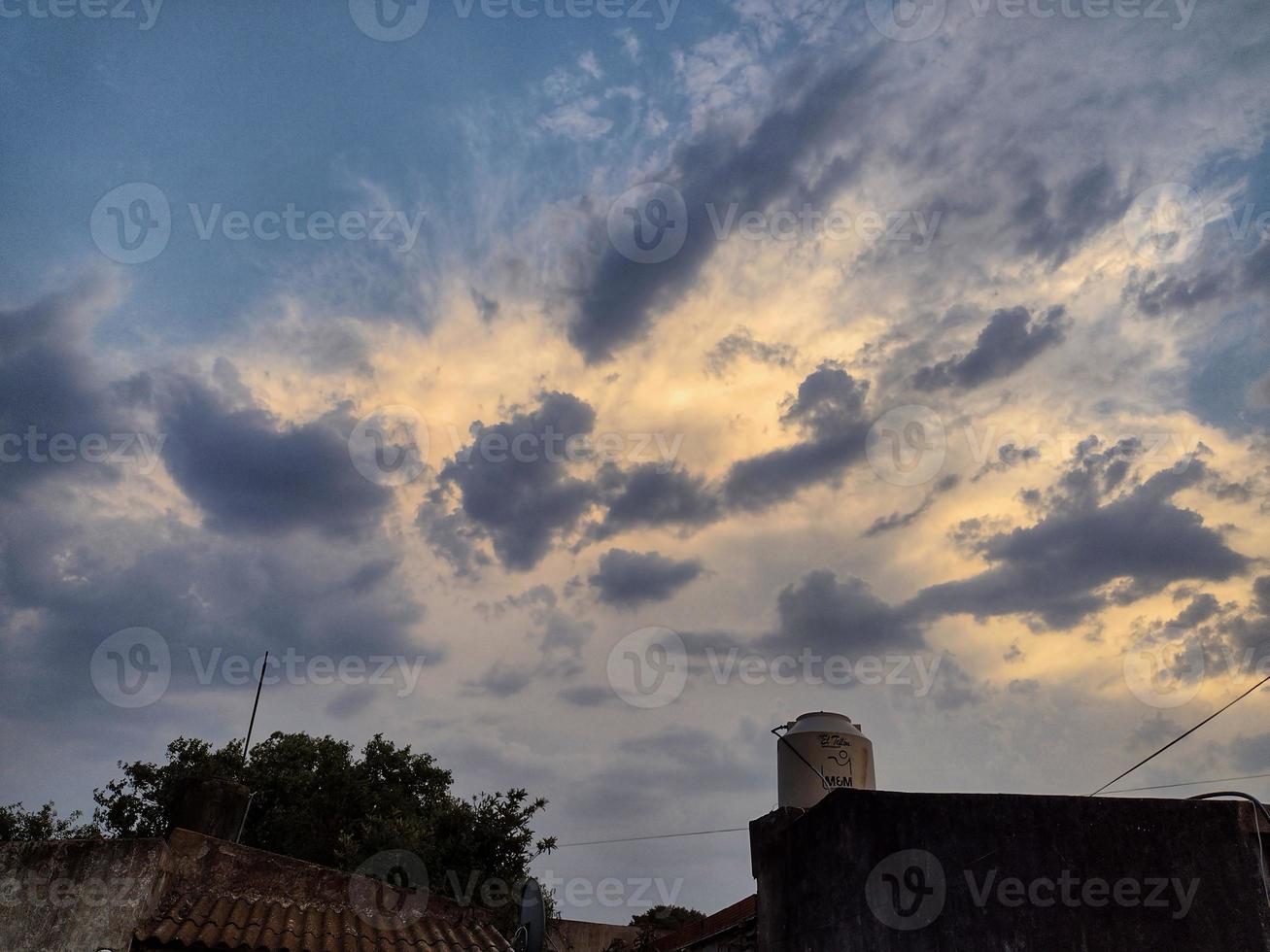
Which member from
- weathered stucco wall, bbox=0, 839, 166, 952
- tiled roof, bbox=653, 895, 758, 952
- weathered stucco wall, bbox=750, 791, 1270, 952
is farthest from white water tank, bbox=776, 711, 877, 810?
weathered stucco wall, bbox=0, 839, 166, 952

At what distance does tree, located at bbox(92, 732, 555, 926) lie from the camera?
26.1 m

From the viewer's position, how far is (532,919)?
392 inches

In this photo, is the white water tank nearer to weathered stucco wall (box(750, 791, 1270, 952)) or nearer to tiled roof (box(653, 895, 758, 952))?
tiled roof (box(653, 895, 758, 952))

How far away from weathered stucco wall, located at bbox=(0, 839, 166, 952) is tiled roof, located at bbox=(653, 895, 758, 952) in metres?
8.73

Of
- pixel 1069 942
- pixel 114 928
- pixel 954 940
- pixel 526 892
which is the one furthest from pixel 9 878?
pixel 1069 942

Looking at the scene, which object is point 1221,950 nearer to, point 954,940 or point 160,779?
point 954,940

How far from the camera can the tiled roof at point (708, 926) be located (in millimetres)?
16266

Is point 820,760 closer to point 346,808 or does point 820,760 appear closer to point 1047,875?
point 1047,875

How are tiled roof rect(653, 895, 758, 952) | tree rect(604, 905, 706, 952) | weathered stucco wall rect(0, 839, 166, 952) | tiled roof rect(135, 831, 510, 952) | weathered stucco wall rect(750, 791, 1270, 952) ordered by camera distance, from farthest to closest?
tree rect(604, 905, 706, 952)
tiled roof rect(653, 895, 758, 952)
tiled roof rect(135, 831, 510, 952)
weathered stucco wall rect(0, 839, 166, 952)
weathered stucco wall rect(750, 791, 1270, 952)

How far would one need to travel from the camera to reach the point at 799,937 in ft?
35.7

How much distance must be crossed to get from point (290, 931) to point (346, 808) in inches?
827

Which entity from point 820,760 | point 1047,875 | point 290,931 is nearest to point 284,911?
point 290,931

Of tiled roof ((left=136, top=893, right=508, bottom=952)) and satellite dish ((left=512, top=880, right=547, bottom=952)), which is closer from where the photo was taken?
satellite dish ((left=512, top=880, right=547, bottom=952))

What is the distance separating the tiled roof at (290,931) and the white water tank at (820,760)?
5087mm
